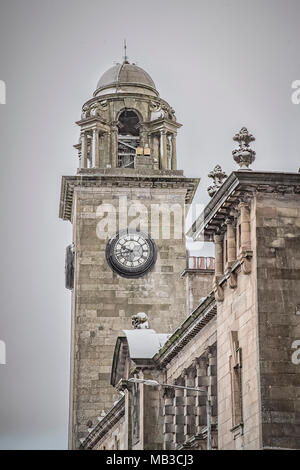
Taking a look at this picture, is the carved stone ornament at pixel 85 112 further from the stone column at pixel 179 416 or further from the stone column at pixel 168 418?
the stone column at pixel 179 416

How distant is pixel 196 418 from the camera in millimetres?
57812

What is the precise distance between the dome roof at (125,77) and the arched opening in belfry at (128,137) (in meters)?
1.85

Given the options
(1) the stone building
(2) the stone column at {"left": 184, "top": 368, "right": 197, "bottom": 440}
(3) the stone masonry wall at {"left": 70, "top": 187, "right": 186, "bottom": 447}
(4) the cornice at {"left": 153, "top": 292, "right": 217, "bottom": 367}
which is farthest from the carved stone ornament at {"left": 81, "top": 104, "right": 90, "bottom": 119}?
(2) the stone column at {"left": 184, "top": 368, "right": 197, "bottom": 440}

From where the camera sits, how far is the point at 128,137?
290 ft

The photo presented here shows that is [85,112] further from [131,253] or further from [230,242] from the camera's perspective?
[230,242]

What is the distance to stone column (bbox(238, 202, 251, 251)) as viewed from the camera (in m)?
46.4

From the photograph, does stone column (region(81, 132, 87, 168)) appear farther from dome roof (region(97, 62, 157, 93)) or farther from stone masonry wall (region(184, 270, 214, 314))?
stone masonry wall (region(184, 270, 214, 314))

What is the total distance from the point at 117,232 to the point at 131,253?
1517mm

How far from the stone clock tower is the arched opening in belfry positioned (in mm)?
86

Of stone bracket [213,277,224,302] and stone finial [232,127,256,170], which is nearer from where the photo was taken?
stone finial [232,127,256,170]

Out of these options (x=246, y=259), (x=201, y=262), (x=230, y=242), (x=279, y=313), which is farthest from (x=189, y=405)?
(x=201, y=262)

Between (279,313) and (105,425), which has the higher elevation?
(105,425)

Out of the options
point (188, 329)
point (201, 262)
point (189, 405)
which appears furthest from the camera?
point (201, 262)
